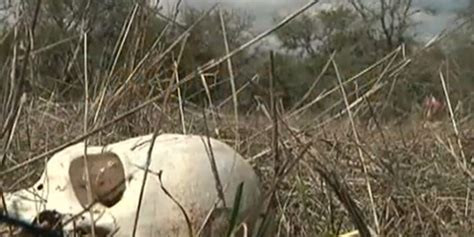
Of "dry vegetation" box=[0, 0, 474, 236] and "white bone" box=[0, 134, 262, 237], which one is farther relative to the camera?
"white bone" box=[0, 134, 262, 237]

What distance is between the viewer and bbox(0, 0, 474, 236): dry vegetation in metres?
1.03

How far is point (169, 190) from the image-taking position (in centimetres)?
120

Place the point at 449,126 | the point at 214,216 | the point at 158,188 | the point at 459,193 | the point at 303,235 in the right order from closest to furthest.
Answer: the point at 214,216, the point at 158,188, the point at 303,235, the point at 459,193, the point at 449,126

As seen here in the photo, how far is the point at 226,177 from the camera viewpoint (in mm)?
1205

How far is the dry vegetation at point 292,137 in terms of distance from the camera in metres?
1.03

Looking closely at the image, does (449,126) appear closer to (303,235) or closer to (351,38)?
(303,235)

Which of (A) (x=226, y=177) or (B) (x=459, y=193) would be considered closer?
(A) (x=226, y=177)

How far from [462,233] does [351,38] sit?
54.7 ft

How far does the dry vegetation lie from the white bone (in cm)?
5

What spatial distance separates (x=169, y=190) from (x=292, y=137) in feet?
0.59

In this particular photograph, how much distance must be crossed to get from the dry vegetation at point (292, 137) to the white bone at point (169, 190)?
0.15 ft

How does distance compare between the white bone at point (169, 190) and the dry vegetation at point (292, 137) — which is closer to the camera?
the dry vegetation at point (292, 137)

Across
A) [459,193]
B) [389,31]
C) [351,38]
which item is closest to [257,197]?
[459,193]

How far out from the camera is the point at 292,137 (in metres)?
1.28
